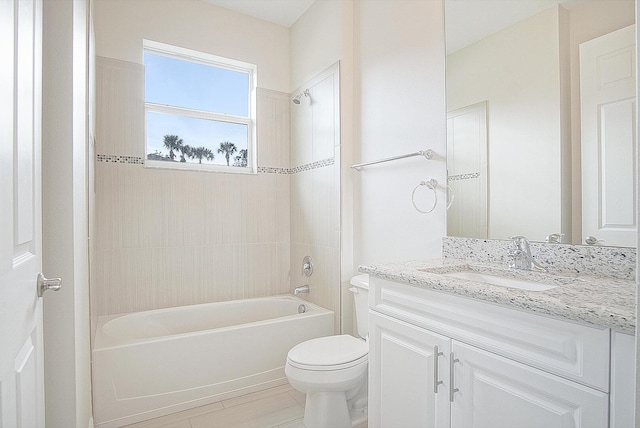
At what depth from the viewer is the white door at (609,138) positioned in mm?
1168

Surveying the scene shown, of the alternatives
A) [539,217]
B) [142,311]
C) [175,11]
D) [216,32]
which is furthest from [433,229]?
[175,11]

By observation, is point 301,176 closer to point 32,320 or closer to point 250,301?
point 250,301

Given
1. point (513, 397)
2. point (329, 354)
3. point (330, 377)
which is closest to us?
point (513, 397)

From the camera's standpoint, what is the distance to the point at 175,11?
273 centimetres

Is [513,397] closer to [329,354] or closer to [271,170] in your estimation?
[329,354]

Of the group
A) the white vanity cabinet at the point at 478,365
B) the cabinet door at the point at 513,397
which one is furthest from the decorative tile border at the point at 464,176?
the cabinet door at the point at 513,397

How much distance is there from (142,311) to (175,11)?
2380 millimetres

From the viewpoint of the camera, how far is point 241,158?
3.12 m

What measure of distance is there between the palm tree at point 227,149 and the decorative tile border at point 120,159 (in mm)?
667

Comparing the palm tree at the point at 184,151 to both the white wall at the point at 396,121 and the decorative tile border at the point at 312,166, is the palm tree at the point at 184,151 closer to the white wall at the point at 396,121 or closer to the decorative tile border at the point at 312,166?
the decorative tile border at the point at 312,166

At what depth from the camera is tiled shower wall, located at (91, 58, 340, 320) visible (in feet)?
8.17

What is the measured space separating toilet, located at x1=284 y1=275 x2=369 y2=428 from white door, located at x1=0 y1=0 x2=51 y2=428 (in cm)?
105

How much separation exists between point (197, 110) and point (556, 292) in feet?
9.38

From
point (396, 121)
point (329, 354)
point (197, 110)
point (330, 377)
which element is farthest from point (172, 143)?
point (330, 377)
